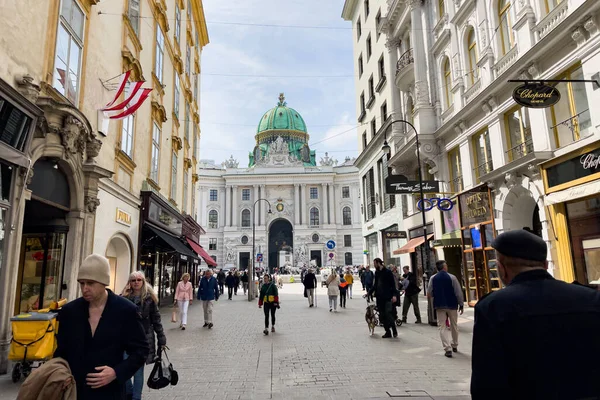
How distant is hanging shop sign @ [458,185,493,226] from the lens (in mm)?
15656

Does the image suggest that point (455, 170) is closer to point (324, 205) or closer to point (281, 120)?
point (324, 205)

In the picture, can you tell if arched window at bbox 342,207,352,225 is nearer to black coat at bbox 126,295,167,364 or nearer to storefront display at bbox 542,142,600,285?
storefront display at bbox 542,142,600,285

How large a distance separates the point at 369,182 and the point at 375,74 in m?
8.11

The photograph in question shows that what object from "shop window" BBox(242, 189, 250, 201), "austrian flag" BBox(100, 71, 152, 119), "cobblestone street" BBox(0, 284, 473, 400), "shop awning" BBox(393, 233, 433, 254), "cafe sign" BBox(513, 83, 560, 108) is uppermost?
"shop window" BBox(242, 189, 250, 201)

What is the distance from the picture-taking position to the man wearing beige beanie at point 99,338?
9.65 feet

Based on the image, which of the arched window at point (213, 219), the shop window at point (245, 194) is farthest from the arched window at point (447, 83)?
the arched window at point (213, 219)

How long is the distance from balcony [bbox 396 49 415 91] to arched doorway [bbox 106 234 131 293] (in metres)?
16.5

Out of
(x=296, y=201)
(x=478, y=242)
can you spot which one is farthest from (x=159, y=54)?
(x=296, y=201)

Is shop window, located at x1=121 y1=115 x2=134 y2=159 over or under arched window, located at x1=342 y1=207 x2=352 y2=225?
under

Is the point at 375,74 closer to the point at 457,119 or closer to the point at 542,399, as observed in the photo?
the point at 457,119

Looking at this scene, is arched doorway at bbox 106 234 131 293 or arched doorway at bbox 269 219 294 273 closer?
arched doorway at bbox 106 234 131 293

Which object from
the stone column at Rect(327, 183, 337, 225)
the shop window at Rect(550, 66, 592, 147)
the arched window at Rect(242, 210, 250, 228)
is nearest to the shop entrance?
the shop window at Rect(550, 66, 592, 147)

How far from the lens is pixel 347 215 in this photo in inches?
3036

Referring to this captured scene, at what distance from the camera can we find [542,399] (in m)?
1.99
